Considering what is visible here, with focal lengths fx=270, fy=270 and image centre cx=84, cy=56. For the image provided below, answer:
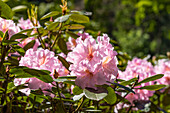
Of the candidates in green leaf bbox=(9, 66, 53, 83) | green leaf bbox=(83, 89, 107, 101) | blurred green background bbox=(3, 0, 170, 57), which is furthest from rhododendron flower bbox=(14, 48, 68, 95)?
blurred green background bbox=(3, 0, 170, 57)

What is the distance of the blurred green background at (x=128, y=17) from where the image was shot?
2662 millimetres

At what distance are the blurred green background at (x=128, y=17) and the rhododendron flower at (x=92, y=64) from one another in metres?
0.58

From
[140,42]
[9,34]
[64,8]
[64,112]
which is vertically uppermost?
[140,42]

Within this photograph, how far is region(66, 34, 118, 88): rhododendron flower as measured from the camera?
701 millimetres

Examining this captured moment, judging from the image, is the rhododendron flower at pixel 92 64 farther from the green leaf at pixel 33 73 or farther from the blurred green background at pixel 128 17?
the blurred green background at pixel 128 17

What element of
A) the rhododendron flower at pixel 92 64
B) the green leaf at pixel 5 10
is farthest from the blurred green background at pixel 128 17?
the rhododendron flower at pixel 92 64

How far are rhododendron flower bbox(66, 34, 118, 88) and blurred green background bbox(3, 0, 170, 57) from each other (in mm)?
583

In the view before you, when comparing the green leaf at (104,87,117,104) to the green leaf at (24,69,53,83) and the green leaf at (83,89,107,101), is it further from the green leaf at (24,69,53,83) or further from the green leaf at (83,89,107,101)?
the green leaf at (24,69,53,83)

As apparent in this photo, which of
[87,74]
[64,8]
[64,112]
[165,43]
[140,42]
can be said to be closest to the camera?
[87,74]

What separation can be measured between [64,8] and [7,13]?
7.6 inches

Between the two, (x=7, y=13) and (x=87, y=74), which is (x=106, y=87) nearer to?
(x=87, y=74)

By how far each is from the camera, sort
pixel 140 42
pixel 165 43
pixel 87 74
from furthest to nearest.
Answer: pixel 165 43 < pixel 140 42 < pixel 87 74

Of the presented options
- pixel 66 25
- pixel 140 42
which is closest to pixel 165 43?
pixel 140 42

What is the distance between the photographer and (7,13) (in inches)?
35.9
